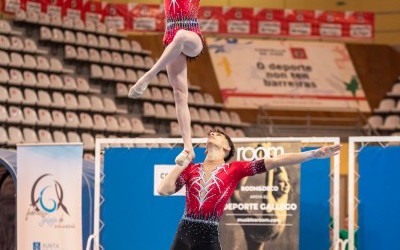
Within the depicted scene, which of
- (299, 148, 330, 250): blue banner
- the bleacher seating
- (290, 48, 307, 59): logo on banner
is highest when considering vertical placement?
(290, 48, 307, 59): logo on banner

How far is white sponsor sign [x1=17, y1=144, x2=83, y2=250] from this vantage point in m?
9.31

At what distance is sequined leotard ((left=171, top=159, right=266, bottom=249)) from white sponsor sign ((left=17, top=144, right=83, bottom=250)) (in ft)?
10.9

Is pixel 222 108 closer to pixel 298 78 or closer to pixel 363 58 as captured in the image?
pixel 298 78

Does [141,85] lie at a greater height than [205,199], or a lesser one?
greater

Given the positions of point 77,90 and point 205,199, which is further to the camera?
point 77,90

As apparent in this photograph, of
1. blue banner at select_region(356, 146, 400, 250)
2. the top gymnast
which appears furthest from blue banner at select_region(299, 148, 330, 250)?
the top gymnast

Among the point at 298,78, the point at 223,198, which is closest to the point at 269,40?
the point at 298,78

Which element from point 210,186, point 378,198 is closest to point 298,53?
point 378,198

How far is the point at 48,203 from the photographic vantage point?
9.46 m

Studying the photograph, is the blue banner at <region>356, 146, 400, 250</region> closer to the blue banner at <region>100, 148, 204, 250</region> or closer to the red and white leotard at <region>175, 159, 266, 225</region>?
the blue banner at <region>100, 148, 204, 250</region>

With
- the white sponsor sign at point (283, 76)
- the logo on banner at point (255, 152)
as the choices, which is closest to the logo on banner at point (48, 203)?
the logo on banner at point (255, 152)

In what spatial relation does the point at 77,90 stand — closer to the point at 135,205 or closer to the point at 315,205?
the point at 135,205

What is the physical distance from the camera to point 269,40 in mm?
19109

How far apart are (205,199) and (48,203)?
152 inches
